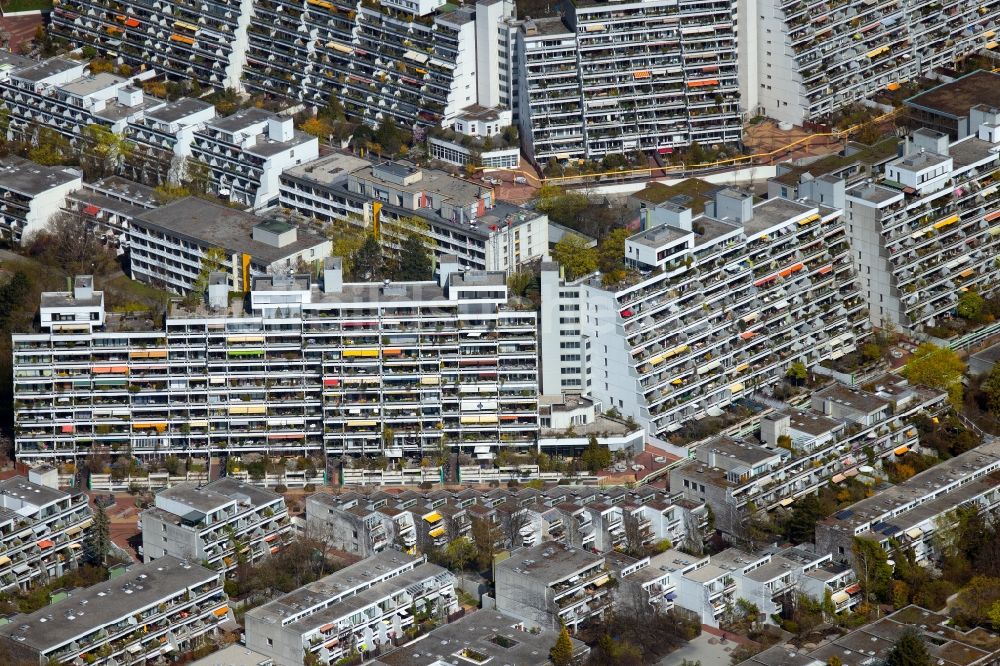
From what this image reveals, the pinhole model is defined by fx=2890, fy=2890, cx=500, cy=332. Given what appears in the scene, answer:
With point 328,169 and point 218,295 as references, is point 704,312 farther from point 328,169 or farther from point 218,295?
point 328,169

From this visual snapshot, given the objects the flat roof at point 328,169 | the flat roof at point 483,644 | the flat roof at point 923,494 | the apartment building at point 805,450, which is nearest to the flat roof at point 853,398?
the apartment building at point 805,450

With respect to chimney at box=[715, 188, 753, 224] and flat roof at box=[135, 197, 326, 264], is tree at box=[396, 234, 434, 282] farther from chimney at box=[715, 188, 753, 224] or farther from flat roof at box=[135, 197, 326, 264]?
chimney at box=[715, 188, 753, 224]

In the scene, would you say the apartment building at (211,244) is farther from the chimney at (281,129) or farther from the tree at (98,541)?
the tree at (98,541)

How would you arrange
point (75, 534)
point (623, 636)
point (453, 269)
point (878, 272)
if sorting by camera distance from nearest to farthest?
point (623, 636), point (75, 534), point (453, 269), point (878, 272)

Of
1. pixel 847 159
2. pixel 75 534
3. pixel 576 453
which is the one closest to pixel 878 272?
pixel 847 159

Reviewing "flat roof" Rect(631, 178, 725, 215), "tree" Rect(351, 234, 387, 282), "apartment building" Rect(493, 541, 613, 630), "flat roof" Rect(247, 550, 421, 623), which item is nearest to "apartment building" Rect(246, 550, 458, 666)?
"flat roof" Rect(247, 550, 421, 623)

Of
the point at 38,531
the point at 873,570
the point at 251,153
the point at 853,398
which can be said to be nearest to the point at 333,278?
the point at 38,531

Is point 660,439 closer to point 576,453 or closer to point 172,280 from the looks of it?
point 576,453
